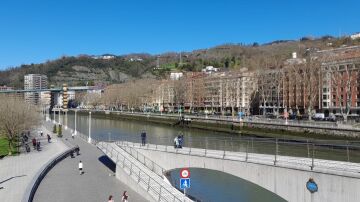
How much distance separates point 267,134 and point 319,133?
925cm

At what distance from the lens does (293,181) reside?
53.1 feet

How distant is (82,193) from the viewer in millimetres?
20719

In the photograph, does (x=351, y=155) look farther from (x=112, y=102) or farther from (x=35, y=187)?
(x=112, y=102)

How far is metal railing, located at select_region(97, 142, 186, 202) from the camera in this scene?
17.8m

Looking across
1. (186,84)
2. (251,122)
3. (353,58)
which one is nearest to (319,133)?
(251,122)

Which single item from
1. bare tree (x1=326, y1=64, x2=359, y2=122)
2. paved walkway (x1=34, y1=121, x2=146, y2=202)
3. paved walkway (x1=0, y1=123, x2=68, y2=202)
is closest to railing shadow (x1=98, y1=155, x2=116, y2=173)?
paved walkway (x1=34, y1=121, x2=146, y2=202)

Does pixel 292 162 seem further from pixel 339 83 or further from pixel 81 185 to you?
pixel 339 83

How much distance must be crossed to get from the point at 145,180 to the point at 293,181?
737cm

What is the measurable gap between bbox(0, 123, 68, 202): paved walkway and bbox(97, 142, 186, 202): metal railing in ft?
16.0

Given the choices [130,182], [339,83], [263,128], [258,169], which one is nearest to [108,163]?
[130,182]

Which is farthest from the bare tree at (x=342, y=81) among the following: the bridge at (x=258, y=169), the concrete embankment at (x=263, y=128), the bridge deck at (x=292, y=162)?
the bridge deck at (x=292, y=162)

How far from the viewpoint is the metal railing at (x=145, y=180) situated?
1781cm

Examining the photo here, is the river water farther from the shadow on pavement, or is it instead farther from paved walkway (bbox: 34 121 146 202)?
paved walkway (bbox: 34 121 146 202)

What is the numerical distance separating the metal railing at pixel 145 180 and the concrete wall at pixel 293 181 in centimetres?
326
